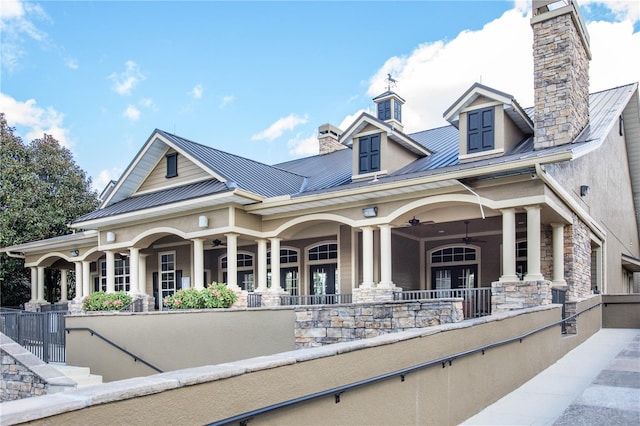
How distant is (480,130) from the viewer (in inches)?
516

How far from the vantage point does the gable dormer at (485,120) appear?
1274 cm

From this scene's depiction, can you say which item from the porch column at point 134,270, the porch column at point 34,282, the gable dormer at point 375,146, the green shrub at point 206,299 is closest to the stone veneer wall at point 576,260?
the gable dormer at point 375,146

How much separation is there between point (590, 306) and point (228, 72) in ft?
51.3

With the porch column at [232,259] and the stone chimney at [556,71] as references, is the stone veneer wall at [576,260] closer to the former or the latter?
the stone chimney at [556,71]

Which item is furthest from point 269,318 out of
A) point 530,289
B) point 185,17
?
point 185,17

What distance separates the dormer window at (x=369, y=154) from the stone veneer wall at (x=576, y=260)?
5.03 m

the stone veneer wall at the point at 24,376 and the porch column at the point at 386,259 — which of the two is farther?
the porch column at the point at 386,259

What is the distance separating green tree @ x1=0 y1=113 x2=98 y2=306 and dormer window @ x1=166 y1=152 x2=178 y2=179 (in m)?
11.3

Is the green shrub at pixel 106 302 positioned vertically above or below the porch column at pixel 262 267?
below

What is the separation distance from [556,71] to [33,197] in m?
22.8

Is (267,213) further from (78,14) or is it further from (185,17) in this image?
(78,14)

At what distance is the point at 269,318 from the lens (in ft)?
33.3

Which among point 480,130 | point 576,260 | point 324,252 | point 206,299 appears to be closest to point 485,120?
point 480,130

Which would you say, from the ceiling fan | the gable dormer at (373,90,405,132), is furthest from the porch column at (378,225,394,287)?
the gable dormer at (373,90,405,132)
